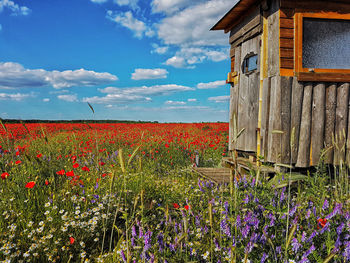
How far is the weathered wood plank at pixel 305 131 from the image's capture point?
494 cm

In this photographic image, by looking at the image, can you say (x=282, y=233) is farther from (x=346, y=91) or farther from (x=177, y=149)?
(x=177, y=149)

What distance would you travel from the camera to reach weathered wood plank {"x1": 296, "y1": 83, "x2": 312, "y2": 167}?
4938 mm

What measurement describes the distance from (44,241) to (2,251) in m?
0.34

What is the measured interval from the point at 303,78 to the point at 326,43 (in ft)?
2.99

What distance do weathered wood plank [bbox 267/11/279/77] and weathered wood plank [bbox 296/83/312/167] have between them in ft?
2.11

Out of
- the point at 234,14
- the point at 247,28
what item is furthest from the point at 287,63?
the point at 234,14

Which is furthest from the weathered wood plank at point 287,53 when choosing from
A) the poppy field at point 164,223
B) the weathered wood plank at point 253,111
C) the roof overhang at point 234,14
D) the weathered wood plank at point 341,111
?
the poppy field at point 164,223

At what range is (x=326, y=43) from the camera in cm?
512

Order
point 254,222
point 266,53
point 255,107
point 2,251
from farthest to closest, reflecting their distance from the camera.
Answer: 1. point 255,107
2. point 266,53
3. point 2,251
4. point 254,222

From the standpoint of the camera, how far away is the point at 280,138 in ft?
16.2

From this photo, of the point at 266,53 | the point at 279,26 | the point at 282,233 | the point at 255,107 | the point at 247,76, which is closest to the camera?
the point at 282,233

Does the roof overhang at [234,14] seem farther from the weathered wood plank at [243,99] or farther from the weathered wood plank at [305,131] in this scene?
the weathered wood plank at [305,131]

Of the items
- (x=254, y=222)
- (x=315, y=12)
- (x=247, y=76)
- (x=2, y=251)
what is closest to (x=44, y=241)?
(x=2, y=251)

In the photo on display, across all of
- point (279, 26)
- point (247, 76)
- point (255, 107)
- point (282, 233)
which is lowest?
point (282, 233)
